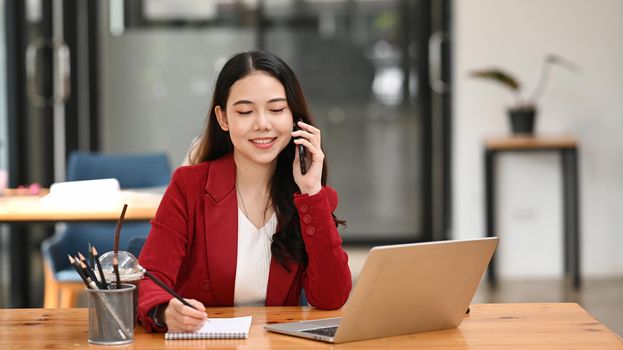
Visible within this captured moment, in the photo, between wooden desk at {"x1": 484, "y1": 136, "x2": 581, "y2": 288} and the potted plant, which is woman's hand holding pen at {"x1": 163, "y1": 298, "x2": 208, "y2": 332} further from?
wooden desk at {"x1": 484, "y1": 136, "x2": 581, "y2": 288}

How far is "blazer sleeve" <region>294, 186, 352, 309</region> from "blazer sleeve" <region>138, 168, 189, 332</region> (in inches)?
9.7

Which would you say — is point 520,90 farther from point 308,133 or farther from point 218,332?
point 218,332

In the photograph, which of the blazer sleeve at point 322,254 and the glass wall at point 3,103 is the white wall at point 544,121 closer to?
the glass wall at point 3,103

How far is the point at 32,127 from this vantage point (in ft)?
19.4

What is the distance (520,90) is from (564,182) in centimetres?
59

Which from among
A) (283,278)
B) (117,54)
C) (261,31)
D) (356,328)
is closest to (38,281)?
(117,54)

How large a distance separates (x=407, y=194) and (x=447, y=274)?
201 inches

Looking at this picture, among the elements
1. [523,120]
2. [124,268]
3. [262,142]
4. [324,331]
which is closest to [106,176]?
[262,142]

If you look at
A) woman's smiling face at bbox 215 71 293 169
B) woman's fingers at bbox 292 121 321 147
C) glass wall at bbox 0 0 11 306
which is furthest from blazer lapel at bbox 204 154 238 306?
glass wall at bbox 0 0 11 306

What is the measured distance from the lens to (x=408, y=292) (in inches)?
68.9

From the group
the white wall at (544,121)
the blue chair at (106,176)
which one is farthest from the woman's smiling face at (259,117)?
the white wall at (544,121)

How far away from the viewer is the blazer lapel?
2.19 m

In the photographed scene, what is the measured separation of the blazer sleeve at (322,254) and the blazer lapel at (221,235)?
0.51 ft

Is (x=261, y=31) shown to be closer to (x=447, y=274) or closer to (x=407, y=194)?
(x=407, y=194)
